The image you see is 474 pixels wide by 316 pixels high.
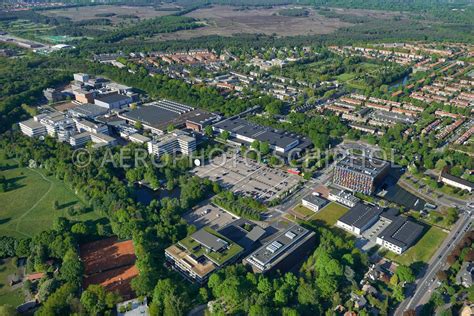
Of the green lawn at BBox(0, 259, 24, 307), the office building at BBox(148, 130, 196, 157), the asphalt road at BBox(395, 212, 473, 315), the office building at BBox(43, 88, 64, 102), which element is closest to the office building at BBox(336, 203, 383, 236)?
the asphalt road at BBox(395, 212, 473, 315)

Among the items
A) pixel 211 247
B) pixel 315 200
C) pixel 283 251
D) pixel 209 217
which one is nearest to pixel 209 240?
pixel 211 247

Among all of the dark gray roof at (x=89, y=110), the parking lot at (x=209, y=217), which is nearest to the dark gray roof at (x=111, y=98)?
the dark gray roof at (x=89, y=110)

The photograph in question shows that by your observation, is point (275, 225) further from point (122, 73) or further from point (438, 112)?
point (122, 73)

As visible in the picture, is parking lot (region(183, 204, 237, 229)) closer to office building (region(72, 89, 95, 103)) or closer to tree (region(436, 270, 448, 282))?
tree (region(436, 270, 448, 282))

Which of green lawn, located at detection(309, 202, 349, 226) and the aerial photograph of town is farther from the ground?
the aerial photograph of town

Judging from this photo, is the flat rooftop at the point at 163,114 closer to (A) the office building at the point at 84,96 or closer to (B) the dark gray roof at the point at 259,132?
(B) the dark gray roof at the point at 259,132

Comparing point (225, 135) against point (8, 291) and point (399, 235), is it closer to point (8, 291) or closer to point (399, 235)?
point (399, 235)

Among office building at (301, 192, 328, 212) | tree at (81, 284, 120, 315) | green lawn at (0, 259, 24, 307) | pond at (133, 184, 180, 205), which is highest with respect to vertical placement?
tree at (81, 284, 120, 315)
